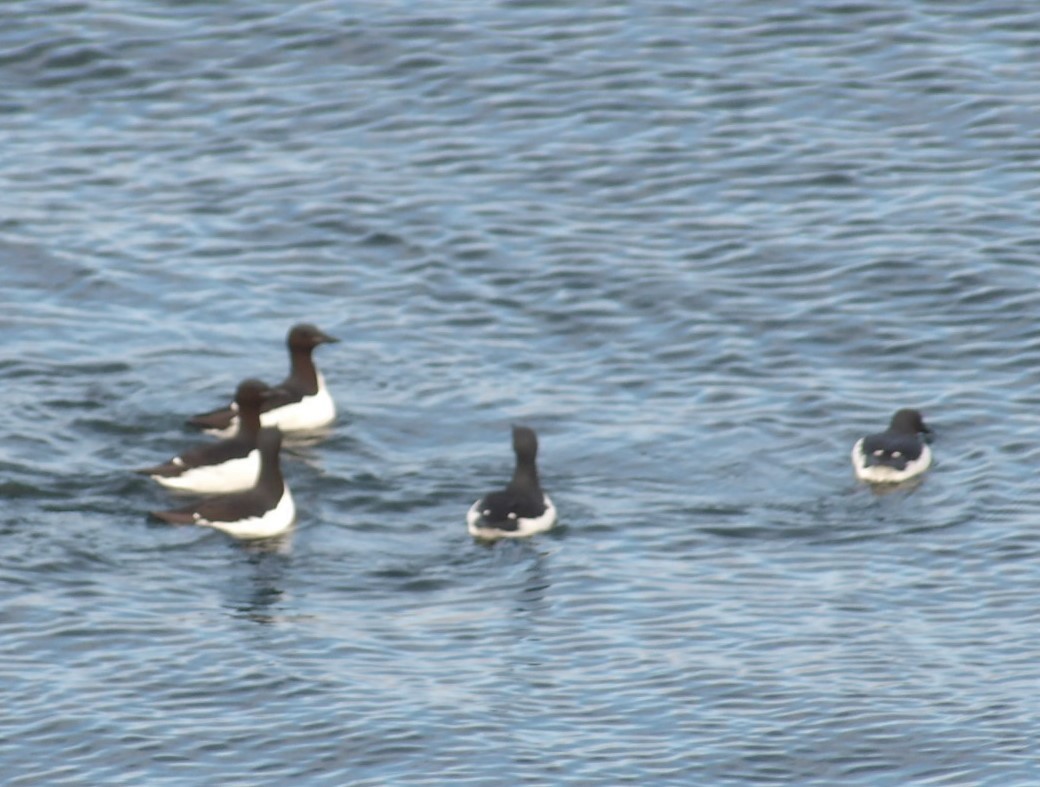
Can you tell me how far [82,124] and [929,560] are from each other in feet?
52.6

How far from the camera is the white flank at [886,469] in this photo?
20.1 meters

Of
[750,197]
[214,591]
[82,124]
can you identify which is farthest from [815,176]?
[214,591]

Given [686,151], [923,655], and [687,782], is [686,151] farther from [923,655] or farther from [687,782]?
[687,782]

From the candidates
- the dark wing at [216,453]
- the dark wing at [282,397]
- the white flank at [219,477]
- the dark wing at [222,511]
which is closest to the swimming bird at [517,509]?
the dark wing at [222,511]

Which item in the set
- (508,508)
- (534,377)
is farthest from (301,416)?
(508,508)

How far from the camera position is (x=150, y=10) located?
3384cm

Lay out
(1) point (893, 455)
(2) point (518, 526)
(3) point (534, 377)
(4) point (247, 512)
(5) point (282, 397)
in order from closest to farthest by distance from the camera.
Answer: (2) point (518, 526), (4) point (247, 512), (1) point (893, 455), (5) point (282, 397), (3) point (534, 377)

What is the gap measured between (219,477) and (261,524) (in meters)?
Answer: 1.79

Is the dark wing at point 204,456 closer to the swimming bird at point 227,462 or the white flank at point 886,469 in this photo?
the swimming bird at point 227,462

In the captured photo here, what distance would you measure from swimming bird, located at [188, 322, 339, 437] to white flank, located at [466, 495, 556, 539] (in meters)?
3.28

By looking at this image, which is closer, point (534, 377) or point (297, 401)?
point (297, 401)

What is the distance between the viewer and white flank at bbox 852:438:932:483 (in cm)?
2006

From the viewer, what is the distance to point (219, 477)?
21.2m

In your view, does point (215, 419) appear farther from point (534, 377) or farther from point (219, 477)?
point (534, 377)
